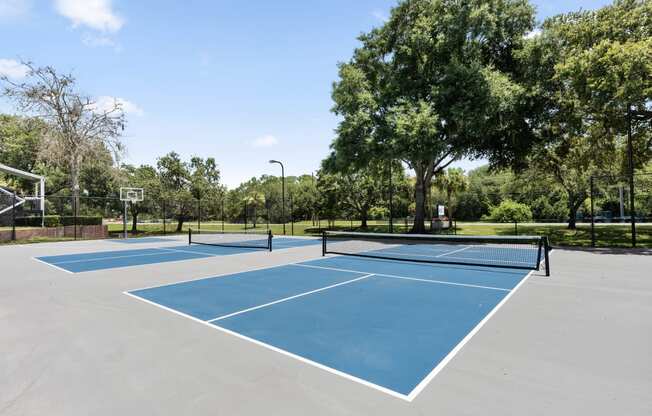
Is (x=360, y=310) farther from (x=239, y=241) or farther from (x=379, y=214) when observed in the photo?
(x=379, y=214)

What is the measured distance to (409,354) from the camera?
402 centimetres

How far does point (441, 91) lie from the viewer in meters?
19.9

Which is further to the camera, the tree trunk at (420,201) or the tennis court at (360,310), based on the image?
the tree trunk at (420,201)

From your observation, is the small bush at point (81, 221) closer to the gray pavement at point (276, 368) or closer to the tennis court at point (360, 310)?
the tennis court at point (360, 310)

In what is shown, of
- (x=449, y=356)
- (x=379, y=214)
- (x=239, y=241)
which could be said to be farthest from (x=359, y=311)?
(x=379, y=214)

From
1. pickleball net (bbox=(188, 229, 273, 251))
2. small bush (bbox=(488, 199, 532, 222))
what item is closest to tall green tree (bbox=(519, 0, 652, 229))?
pickleball net (bbox=(188, 229, 273, 251))

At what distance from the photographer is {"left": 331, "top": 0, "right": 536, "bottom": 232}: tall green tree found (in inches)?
742

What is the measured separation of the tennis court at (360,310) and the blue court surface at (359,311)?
0.04 ft

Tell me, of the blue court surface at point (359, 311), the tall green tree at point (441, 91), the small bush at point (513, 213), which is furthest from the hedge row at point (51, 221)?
the small bush at point (513, 213)

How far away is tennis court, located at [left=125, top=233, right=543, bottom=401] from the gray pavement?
0.27 m

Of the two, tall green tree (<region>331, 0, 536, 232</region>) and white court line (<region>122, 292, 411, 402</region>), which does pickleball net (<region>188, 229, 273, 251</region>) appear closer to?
tall green tree (<region>331, 0, 536, 232</region>)

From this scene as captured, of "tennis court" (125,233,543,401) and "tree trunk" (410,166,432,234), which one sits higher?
"tree trunk" (410,166,432,234)

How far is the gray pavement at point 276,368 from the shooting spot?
9.70 ft

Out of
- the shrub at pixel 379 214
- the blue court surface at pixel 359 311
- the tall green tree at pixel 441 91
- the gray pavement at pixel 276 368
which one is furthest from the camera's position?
the shrub at pixel 379 214
